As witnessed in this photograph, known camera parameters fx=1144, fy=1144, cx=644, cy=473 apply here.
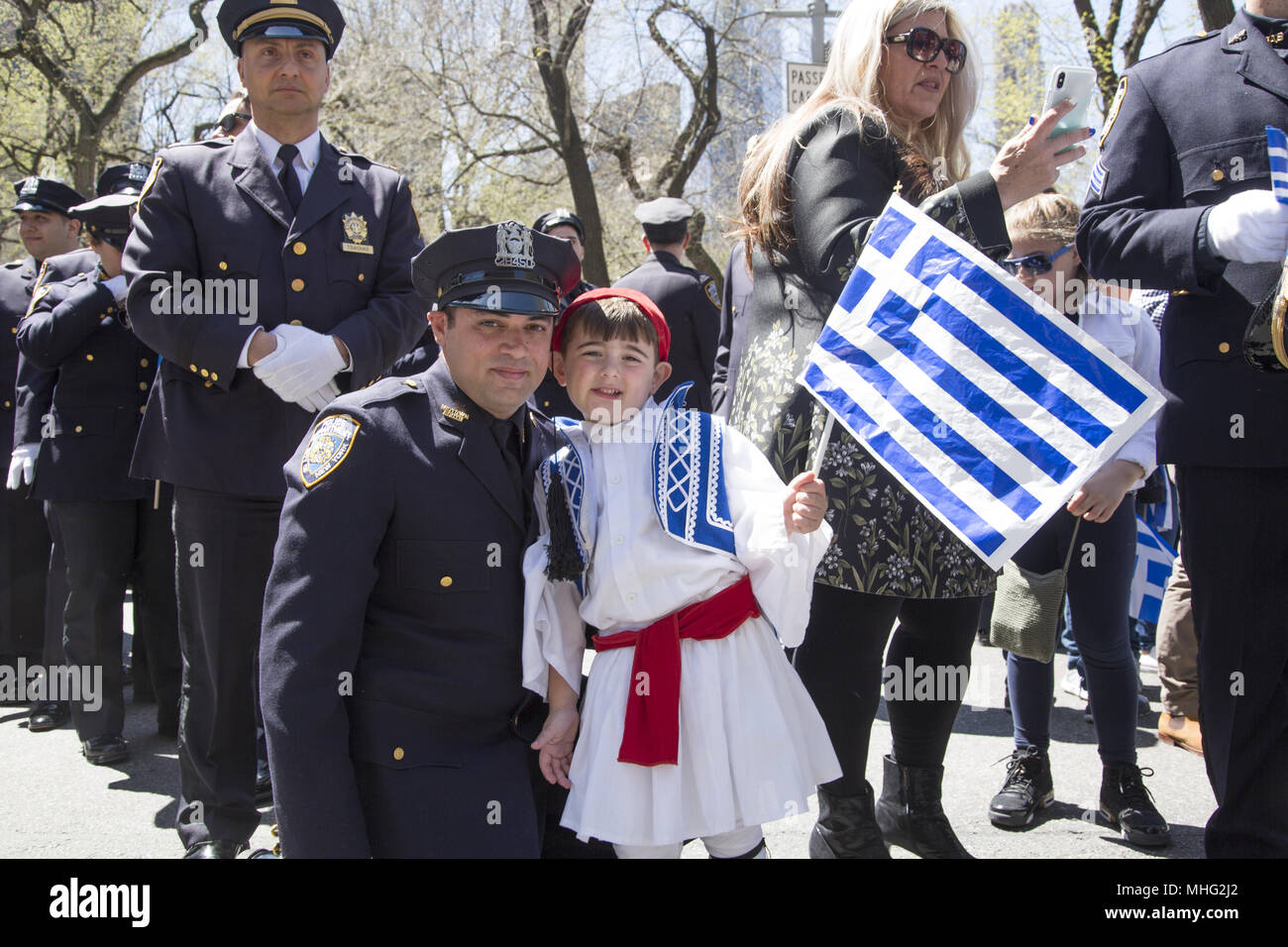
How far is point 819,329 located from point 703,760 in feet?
3.75

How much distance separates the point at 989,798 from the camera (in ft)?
13.7

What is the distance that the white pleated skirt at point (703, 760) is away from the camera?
2.53 metres

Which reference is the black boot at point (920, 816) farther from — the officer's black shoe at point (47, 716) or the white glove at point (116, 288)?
the officer's black shoe at point (47, 716)

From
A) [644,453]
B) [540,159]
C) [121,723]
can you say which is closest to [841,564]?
[644,453]

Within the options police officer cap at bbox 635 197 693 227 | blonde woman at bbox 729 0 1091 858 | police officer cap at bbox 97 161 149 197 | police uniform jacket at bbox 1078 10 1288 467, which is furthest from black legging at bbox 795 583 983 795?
police officer cap at bbox 635 197 693 227

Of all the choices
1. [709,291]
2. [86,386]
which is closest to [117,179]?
[86,386]

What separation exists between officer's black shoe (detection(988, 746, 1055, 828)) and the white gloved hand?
2.58m

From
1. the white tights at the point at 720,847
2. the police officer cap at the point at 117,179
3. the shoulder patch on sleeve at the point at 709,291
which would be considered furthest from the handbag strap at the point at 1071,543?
the police officer cap at the point at 117,179

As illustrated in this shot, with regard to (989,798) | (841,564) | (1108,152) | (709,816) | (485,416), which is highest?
(1108,152)

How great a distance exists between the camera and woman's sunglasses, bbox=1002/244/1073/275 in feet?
13.5

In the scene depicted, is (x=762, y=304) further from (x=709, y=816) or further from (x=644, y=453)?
(x=709, y=816)

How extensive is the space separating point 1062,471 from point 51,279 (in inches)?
187

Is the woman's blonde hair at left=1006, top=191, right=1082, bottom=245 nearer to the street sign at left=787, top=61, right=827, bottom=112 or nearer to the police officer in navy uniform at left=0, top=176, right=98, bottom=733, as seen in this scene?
the police officer in navy uniform at left=0, top=176, right=98, bottom=733

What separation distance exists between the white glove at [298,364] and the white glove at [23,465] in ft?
8.70
